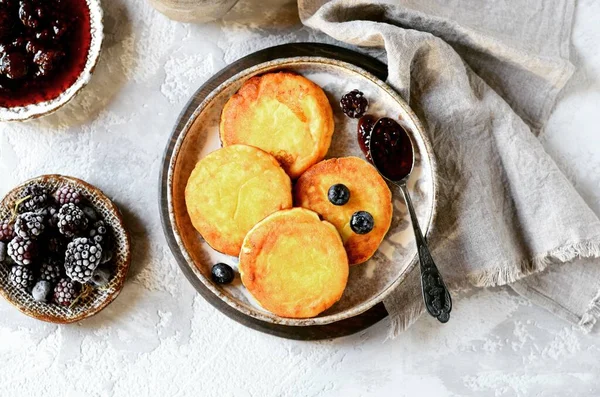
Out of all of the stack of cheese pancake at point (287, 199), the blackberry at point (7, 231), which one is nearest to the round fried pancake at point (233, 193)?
the stack of cheese pancake at point (287, 199)

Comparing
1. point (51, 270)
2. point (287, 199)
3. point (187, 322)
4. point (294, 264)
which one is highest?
point (287, 199)

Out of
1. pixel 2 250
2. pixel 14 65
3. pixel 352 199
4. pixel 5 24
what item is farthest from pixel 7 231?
pixel 352 199

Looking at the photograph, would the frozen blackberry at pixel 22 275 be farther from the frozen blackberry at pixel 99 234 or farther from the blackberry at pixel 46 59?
the blackberry at pixel 46 59

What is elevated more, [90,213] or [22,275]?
[90,213]

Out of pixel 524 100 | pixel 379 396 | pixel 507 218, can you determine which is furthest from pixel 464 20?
pixel 379 396

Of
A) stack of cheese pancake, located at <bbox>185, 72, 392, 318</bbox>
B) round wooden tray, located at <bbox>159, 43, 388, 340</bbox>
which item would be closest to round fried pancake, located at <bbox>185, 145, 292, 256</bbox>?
stack of cheese pancake, located at <bbox>185, 72, 392, 318</bbox>

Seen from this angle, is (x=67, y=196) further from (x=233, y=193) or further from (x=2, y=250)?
(x=233, y=193)
